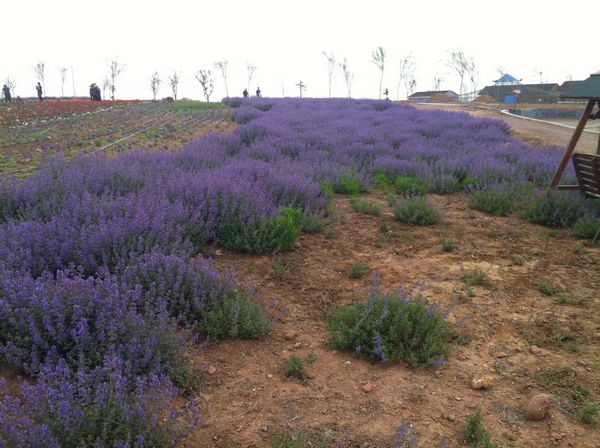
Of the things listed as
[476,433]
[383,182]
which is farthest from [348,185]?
[476,433]

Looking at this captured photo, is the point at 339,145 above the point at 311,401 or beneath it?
above

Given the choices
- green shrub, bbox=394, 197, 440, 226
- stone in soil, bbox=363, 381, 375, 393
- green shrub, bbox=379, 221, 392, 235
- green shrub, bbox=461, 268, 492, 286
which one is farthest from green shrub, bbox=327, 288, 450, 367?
green shrub, bbox=394, 197, 440, 226

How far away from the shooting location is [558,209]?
20.5 feet

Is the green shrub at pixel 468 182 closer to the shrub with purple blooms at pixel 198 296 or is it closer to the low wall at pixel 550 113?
the shrub with purple blooms at pixel 198 296

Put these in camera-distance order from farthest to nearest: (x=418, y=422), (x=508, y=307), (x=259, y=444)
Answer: (x=508, y=307), (x=418, y=422), (x=259, y=444)

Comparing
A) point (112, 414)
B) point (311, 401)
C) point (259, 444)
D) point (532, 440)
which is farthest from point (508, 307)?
point (112, 414)

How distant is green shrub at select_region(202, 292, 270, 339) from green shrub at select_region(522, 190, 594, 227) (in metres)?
4.70

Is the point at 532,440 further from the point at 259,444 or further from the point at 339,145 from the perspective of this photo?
the point at 339,145

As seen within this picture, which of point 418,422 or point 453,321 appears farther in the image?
point 453,321

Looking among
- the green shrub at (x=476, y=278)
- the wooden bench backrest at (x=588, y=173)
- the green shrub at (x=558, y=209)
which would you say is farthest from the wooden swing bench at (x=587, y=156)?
the green shrub at (x=476, y=278)

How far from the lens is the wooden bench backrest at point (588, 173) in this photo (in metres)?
5.87

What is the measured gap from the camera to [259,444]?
7.95 ft

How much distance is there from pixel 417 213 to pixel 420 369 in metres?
3.45

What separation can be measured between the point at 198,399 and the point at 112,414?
652mm
